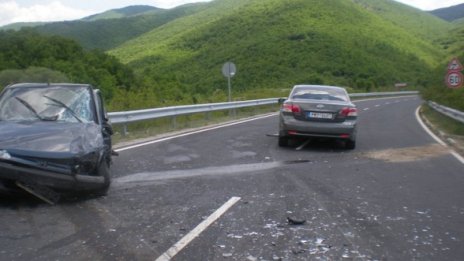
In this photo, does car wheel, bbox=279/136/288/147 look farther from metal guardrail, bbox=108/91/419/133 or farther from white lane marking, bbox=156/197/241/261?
white lane marking, bbox=156/197/241/261

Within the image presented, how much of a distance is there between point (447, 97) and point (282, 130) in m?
17.5

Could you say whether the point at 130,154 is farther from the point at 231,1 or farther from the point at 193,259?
the point at 231,1

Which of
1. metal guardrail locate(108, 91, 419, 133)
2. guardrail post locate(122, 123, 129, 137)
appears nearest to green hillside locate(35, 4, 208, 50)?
metal guardrail locate(108, 91, 419, 133)

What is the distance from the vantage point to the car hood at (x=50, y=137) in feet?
21.2

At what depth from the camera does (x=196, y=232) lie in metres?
5.68

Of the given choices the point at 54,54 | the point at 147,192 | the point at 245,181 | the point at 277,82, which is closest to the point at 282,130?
the point at 245,181

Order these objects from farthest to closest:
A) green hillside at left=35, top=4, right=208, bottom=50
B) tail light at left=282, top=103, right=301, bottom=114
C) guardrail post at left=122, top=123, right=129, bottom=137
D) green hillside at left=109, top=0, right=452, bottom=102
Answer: green hillside at left=35, top=4, right=208, bottom=50, green hillside at left=109, top=0, right=452, bottom=102, guardrail post at left=122, top=123, right=129, bottom=137, tail light at left=282, top=103, right=301, bottom=114

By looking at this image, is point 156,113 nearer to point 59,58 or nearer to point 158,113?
point 158,113

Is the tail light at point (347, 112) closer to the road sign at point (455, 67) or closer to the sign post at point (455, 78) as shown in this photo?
the sign post at point (455, 78)

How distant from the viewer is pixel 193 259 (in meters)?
4.84

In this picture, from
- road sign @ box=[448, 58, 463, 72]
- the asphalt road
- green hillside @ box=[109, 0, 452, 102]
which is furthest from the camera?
green hillside @ box=[109, 0, 452, 102]

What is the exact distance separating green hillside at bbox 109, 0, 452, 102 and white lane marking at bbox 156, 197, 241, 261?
58841 millimetres

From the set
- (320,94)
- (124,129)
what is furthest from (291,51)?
(320,94)

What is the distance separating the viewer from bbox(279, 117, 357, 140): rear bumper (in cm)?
1244
